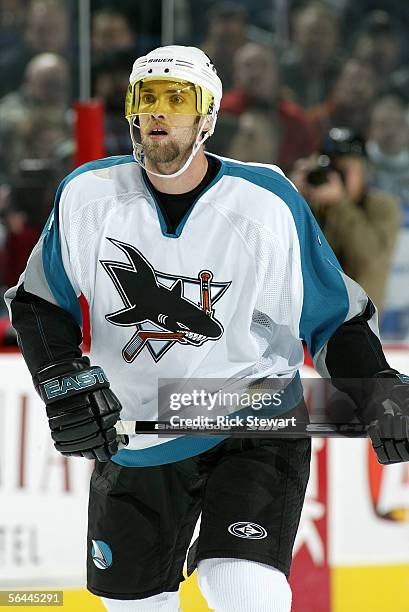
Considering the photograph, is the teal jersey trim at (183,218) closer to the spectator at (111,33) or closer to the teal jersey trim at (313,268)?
the teal jersey trim at (313,268)

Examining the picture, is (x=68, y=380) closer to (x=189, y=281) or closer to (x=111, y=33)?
(x=189, y=281)

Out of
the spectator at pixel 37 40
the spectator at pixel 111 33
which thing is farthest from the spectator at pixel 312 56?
the spectator at pixel 37 40

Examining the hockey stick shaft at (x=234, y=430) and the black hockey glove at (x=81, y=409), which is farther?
the hockey stick shaft at (x=234, y=430)

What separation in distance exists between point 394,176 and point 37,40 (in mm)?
1659

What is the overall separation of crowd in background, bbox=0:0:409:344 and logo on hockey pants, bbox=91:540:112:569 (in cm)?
198

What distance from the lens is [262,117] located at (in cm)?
464

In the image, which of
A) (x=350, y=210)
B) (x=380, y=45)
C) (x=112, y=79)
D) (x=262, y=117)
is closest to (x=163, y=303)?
(x=350, y=210)

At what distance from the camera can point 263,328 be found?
232 cm

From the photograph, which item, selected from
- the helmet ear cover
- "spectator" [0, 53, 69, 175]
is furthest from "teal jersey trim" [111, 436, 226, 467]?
"spectator" [0, 53, 69, 175]

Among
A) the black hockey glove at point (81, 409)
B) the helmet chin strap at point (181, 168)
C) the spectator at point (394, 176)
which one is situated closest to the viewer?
the black hockey glove at point (81, 409)

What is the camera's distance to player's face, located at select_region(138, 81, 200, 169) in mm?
2219

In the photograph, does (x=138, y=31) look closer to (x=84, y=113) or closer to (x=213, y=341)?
(x=84, y=113)

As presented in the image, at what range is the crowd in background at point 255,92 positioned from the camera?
429cm

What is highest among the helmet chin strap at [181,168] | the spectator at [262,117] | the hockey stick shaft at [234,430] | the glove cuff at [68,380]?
the spectator at [262,117]
